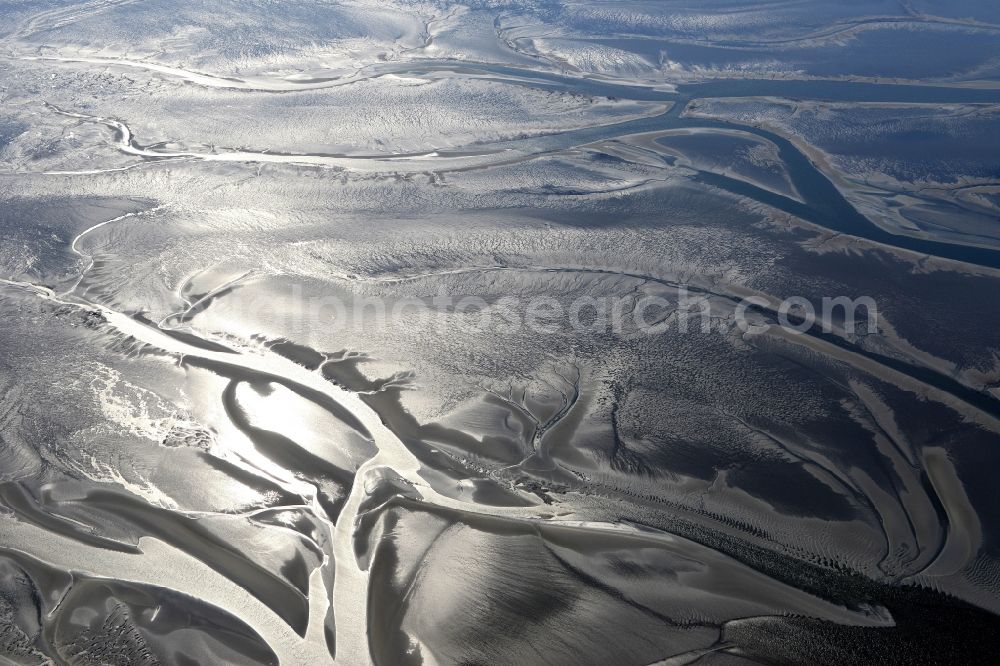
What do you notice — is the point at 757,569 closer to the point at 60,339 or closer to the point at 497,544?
the point at 497,544

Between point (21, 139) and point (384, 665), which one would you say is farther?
point (21, 139)

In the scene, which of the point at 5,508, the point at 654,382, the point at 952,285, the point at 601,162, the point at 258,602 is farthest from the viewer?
the point at 601,162

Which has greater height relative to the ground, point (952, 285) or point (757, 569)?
point (952, 285)

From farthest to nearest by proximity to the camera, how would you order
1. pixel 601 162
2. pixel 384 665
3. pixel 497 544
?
1. pixel 601 162
2. pixel 497 544
3. pixel 384 665

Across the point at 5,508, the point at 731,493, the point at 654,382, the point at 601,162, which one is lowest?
the point at 5,508

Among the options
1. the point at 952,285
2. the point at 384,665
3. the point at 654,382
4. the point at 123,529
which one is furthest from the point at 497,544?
the point at 952,285

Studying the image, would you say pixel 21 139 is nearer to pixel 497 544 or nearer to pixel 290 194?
pixel 290 194
